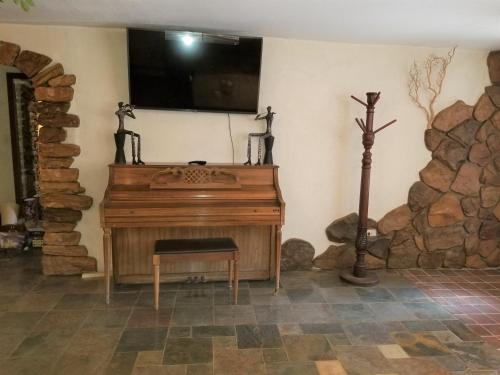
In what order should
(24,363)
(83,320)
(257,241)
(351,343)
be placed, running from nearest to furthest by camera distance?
(24,363) < (351,343) < (83,320) < (257,241)

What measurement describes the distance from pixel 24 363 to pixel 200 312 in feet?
3.54

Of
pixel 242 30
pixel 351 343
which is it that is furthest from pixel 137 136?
pixel 351 343

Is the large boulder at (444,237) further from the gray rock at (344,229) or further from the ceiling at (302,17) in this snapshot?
the ceiling at (302,17)

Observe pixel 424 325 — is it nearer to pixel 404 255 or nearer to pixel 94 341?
pixel 404 255

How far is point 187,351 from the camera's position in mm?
2113

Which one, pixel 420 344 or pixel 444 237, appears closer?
pixel 420 344

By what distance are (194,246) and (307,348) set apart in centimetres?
103

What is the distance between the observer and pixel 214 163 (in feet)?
10.3

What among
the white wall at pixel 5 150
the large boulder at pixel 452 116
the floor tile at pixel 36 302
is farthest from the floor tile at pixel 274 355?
the white wall at pixel 5 150

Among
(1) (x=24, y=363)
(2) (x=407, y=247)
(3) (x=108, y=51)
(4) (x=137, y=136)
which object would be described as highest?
(3) (x=108, y=51)

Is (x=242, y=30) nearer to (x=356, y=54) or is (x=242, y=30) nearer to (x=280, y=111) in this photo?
(x=280, y=111)

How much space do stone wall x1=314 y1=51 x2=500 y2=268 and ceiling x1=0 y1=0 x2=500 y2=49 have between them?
723 millimetres

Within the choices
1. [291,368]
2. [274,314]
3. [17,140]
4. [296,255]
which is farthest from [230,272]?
[17,140]

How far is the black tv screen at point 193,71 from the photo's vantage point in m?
2.83
